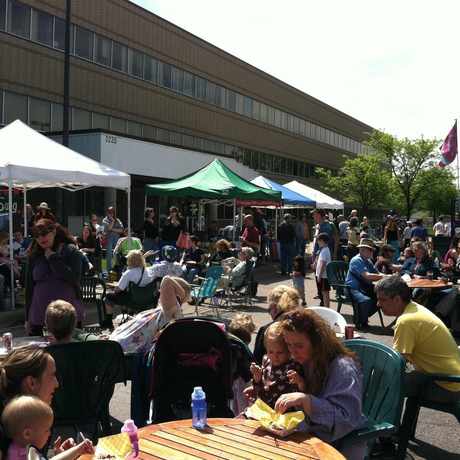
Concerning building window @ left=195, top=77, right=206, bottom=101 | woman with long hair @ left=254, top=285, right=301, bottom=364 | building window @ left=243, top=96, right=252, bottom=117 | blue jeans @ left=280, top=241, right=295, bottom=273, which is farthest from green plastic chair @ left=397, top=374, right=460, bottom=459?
building window @ left=243, top=96, right=252, bottom=117

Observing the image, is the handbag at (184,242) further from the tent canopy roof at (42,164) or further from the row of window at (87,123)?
the row of window at (87,123)

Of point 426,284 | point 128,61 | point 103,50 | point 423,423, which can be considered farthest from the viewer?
point 128,61

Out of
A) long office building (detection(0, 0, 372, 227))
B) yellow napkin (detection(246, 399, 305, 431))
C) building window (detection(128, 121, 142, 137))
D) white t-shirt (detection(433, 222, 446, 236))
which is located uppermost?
long office building (detection(0, 0, 372, 227))

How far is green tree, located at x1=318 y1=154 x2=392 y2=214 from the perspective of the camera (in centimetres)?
5206

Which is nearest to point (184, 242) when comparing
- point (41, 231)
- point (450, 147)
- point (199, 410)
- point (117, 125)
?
point (41, 231)

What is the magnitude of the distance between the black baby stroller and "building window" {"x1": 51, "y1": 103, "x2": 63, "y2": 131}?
82.3 feet

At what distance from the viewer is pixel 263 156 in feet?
157

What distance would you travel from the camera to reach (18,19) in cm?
2508

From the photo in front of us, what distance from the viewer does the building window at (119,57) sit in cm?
3084

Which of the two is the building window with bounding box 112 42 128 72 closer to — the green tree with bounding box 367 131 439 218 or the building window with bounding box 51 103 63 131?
the building window with bounding box 51 103 63 131

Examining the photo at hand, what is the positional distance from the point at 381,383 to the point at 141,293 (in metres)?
5.31

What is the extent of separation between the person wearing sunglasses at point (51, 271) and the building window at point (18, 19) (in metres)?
22.3

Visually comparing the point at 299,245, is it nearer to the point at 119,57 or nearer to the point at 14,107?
the point at 14,107

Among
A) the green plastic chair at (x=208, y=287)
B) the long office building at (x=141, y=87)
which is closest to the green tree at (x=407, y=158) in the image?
the long office building at (x=141, y=87)
